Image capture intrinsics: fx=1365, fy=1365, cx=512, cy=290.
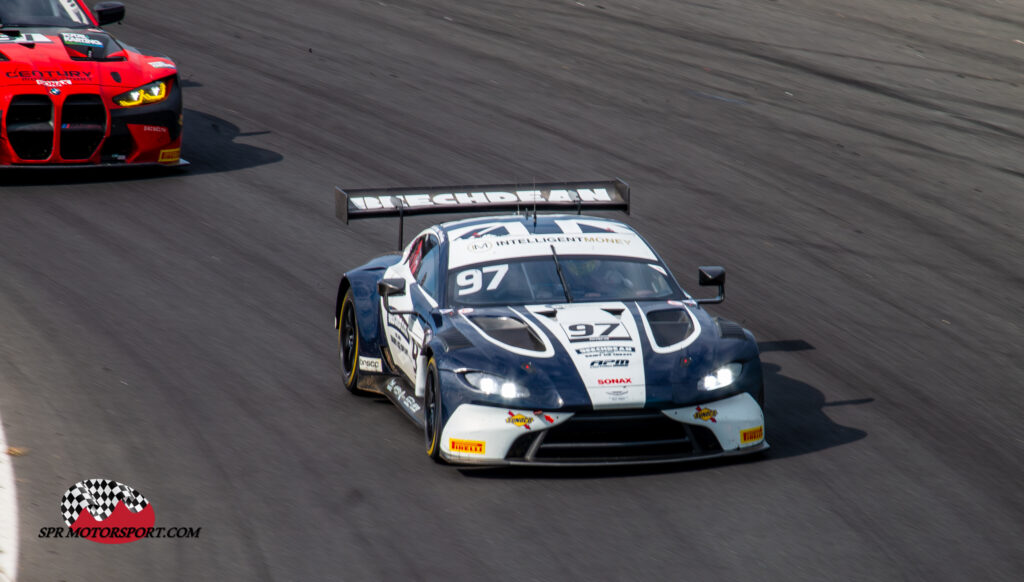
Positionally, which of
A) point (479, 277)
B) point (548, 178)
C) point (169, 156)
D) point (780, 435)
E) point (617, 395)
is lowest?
point (169, 156)

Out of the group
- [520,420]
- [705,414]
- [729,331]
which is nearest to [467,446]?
[520,420]

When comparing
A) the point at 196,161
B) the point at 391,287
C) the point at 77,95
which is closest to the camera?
the point at 391,287

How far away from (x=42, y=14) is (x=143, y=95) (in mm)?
1717

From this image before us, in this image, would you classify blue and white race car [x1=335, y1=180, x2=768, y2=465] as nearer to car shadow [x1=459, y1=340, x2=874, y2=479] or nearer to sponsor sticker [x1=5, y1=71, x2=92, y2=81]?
car shadow [x1=459, y1=340, x2=874, y2=479]

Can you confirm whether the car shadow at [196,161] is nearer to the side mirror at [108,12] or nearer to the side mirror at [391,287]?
the side mirror at [108,12]

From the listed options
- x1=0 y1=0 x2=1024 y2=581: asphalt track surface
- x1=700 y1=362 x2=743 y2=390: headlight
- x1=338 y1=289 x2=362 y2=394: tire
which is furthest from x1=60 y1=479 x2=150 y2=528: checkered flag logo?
x1=700 y1=362 x2=743 y2=390: headlight

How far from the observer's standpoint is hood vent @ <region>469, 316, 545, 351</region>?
25.8 ft

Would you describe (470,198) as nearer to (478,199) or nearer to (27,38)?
(478,199)

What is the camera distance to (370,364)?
30.6 ft

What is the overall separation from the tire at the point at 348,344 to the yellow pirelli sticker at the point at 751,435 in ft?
9.47

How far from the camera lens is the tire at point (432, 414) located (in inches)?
307

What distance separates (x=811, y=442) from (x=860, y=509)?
1119 millimetres

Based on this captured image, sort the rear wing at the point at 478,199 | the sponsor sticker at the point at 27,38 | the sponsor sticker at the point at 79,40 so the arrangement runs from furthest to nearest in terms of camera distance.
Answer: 1. the sponsor sticker at the point at 79,40
2. the sponsor sticker at the point at 27,38
3. the rear wing at the point at 478,199

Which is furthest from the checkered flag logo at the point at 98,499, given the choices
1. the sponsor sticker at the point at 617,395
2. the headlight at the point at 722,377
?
the headlight at the point at 722,377
